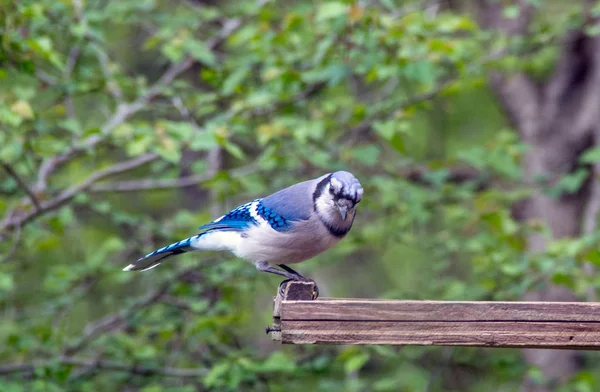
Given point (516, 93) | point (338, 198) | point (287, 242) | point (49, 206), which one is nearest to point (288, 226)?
point (287, 242)

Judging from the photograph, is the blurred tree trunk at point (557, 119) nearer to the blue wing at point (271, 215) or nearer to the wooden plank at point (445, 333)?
the blue wing at point (271, 215)

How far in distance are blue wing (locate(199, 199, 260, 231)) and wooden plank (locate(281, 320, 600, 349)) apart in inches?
41.8

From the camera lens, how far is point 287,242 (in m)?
3.15

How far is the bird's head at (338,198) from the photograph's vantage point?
2996 millimetres

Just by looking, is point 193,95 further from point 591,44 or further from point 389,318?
point 591,44

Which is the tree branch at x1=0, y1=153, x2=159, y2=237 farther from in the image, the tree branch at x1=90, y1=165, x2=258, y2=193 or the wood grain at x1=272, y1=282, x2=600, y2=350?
the wood grain at x1=272, y1=282, x2=600, y2=350

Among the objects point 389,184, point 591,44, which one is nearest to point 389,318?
point 389,184

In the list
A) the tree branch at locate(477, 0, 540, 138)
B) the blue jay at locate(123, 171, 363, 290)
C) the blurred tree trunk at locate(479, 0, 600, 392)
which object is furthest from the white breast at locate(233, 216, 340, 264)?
the tree branch at locate(477, 0, 540, 138)

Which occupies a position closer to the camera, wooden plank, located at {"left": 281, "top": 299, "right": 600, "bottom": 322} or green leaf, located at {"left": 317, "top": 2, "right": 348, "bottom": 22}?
wooden plank, located at {"left": 281, "top": 299, "right": 600, "bottom": 322}

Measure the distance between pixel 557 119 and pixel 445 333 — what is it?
435 cm

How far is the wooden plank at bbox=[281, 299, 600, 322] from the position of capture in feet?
7.64

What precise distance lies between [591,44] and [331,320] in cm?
470

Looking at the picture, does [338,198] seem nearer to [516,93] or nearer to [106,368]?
[106,368]

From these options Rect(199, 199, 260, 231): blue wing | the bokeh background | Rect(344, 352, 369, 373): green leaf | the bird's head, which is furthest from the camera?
the bokeh background
